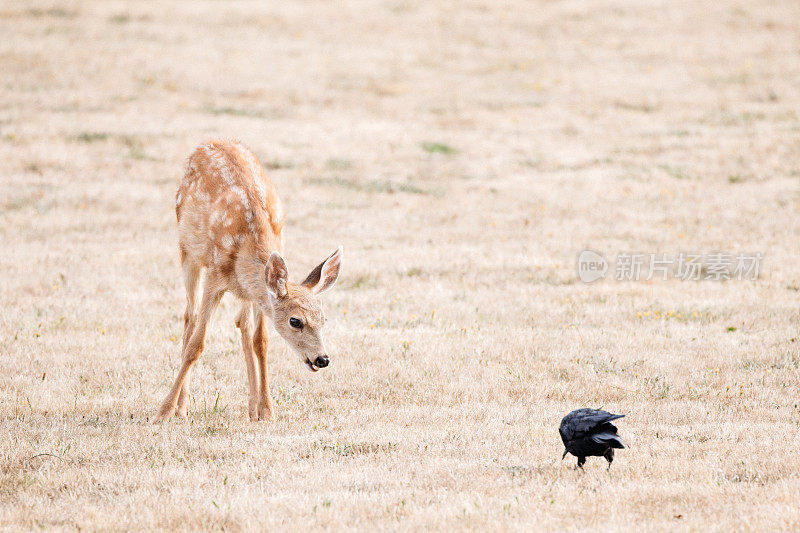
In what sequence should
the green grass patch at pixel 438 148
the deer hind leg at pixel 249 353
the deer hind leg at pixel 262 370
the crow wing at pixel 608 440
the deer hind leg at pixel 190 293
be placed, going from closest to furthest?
the crow wing at pixel 608 440 < the deer hind leg at pixel 262 370 < the deer hind leg at pixel 249 353 < the deer hind leg at pixel 190 293 < the green grass patch at pixel 438 148

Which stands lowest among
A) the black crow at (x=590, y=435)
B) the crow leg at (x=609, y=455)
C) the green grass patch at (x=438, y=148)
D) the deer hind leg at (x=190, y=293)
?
the crow leg at (x=609, y=455)

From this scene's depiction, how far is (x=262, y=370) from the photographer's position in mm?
8539

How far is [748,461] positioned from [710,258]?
785cm

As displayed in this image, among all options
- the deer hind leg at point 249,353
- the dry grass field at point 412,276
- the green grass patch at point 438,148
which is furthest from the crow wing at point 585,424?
the green grass patch at point 438,148

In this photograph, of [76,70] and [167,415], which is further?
[76,70]

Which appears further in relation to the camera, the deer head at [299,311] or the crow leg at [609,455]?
the deer head at [299,311]

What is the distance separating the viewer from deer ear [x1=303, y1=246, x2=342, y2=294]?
313 inches

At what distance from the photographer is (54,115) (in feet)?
75.5

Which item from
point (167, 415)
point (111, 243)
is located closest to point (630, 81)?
point (111, 243)

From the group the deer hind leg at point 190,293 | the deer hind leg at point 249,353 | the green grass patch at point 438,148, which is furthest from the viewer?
the green grass patch at point 438,148

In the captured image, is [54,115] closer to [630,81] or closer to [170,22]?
[170,22]

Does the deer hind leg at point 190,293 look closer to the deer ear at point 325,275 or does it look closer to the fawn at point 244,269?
the fawn at point 244,269

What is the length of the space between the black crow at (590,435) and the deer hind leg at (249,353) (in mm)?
2896

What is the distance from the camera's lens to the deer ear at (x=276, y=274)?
754 cm
